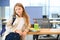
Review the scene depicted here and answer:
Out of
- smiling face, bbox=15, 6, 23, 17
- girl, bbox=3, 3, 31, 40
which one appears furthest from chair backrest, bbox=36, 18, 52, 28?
A: smiling face, bbox=15, 6, 23, 17

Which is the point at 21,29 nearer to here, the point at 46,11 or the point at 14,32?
the point at 14,32

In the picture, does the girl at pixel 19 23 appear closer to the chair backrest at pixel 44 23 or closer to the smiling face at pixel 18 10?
the smiling face at pixel 18 10

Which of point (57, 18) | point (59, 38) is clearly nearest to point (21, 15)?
point (59, 38)

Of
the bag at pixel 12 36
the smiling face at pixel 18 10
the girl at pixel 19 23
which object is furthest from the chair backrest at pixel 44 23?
the bag at pixel 12 36

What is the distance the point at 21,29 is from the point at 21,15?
0.26 meters

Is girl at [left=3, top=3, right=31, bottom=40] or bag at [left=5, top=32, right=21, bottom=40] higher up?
girl at [left=3, top=3, right=31, bottom=40]

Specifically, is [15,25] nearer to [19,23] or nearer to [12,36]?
[19,23]

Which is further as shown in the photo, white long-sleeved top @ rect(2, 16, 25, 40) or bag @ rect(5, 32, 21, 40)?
white long-sleeved top @ rect(2, 16, 25, 40)

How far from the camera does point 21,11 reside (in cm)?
246

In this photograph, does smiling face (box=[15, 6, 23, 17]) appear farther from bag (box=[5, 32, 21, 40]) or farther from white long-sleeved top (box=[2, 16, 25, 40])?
bag (box=[5, 32, 21, 40])

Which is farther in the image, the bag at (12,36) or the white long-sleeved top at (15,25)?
the white long-sleeved top at (15,25)

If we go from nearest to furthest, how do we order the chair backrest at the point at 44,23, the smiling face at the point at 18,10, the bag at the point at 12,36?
the bag at the point at 12,36 → the smiling face at the point at 18,10 → the chair backrest at the point at 44,23

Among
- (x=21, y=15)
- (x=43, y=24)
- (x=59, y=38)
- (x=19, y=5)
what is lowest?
(x=59, y=38)

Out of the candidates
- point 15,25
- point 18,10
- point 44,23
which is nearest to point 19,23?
Result: point 15,25
